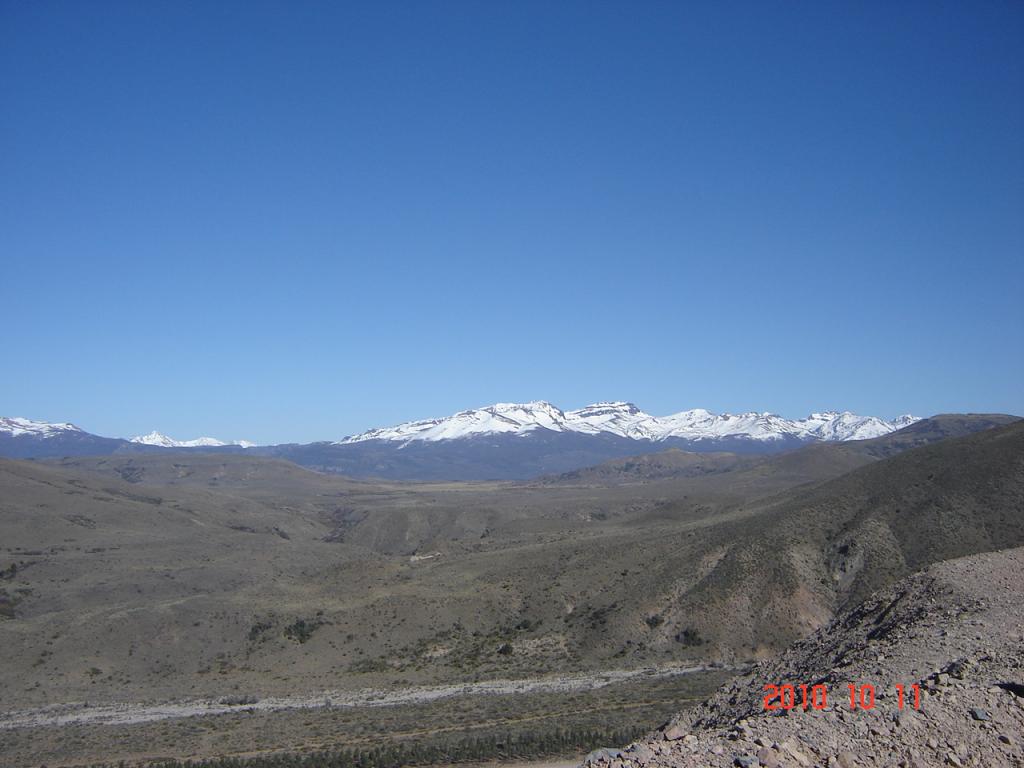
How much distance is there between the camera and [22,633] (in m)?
51.7

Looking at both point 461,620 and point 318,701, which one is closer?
point 318,701

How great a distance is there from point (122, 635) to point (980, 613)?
168 ft

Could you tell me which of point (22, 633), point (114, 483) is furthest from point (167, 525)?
point (22, 633)

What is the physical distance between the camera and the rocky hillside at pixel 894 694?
11531mm

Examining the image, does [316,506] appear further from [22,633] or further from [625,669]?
[625,669]

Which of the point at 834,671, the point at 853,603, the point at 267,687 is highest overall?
the point at 834,671
